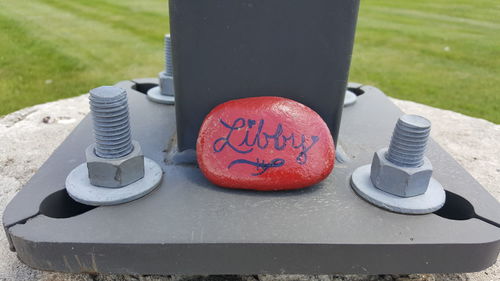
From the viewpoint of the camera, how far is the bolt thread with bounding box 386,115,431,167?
1.35 metres

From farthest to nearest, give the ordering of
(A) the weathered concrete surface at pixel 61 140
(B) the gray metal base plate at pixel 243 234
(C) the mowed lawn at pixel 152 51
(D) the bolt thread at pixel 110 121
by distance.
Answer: (C) the mowed lawn at pixel 152 51, (A) the weathered concrete surface at pixel 61 140, (D) the bolt thread at pixel 110 121, (B) the gray metal base plate at pixel 243 234

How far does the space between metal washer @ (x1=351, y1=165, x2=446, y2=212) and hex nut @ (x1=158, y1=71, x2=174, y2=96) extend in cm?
123

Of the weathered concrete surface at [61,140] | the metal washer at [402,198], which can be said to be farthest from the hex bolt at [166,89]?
the metal washer at [402,198]

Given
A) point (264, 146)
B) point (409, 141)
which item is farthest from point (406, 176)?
point (264, 146)

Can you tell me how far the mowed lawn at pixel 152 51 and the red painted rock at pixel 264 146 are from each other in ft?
9.47

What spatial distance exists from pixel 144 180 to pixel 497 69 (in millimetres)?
5170

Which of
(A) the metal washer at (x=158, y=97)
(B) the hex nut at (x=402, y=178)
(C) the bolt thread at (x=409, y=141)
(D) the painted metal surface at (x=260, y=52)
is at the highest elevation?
(D) the painted metal surface at (x=260, y=52)

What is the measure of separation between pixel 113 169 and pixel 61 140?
114 centimetres

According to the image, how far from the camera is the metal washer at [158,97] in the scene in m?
2.28

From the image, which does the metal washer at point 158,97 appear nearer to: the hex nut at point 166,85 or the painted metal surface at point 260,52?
the hex nut at point 166,85

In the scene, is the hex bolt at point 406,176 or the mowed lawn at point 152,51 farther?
the mowed lawn at point 152,51

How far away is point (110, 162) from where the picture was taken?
1.37 m

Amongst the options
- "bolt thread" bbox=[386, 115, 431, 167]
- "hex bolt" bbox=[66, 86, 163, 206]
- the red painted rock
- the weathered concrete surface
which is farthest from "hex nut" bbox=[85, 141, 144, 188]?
"bolt thread" bbox=[386, 115, 431, 167]

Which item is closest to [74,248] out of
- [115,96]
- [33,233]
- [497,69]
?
[33,233]
